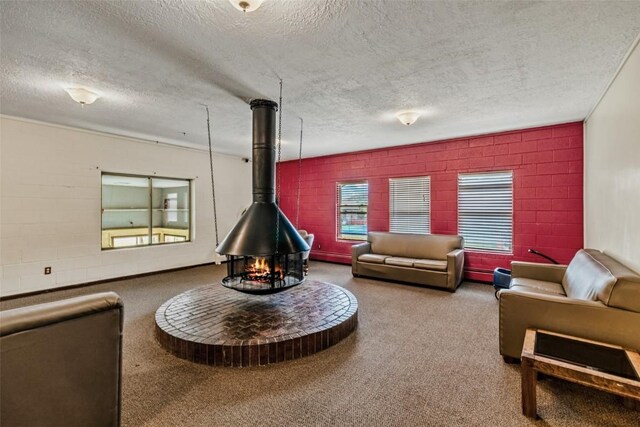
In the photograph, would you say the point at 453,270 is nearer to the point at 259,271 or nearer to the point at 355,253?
the point at 355,253

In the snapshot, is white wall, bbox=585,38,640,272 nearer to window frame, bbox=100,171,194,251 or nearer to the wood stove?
the wood stove

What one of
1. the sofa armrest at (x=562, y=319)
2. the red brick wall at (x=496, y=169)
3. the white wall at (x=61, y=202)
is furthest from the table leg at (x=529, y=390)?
the white wall at (x=61, y=202)

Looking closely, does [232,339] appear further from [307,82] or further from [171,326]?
[307,82]

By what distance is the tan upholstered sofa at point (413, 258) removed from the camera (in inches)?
181

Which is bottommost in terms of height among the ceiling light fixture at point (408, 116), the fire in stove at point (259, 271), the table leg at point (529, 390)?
the table leg at point (529, 390)

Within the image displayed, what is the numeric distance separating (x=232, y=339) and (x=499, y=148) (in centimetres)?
501

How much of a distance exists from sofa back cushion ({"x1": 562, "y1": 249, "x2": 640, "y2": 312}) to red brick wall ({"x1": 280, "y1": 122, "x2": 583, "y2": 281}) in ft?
5.06

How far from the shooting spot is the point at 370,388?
83.0 inches

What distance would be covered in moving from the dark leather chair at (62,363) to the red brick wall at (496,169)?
5.24 meters

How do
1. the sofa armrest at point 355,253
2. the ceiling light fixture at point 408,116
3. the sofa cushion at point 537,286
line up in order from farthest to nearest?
the sofa armrest at point 355,253
the ceiling light fixture at point 408,116
the sofa cushion at point 537,286

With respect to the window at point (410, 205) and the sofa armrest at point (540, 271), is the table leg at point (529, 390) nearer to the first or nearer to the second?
the sofa armrest at point (540, 271)

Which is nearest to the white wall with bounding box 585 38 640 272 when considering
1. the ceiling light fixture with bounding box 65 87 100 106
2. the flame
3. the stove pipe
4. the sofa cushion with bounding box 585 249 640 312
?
the sofa cushion with bounding box 585 249 640 312

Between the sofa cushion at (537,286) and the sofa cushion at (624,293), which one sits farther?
the sofa cushion at (537,286)

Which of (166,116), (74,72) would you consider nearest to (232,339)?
(74,72)
